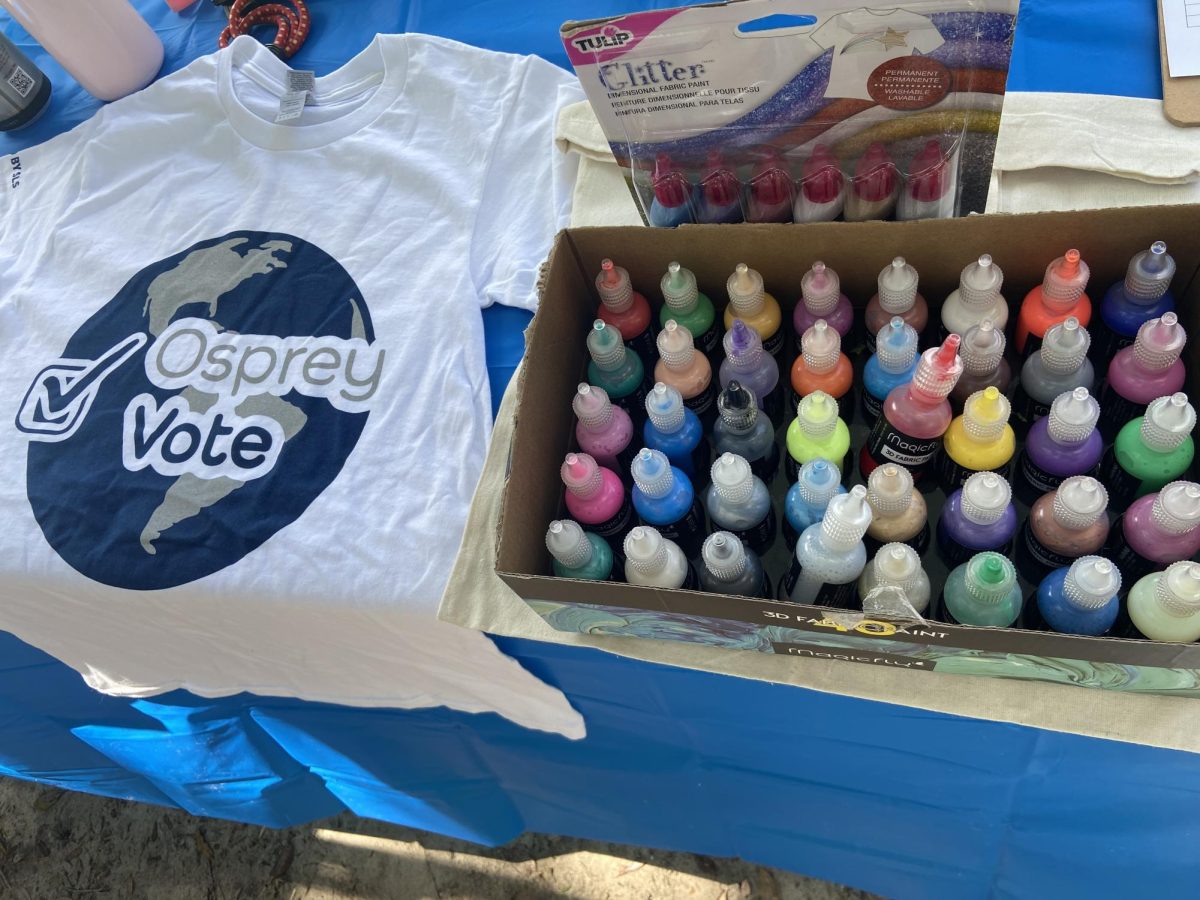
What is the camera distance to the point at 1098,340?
0.59 m

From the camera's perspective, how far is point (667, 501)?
546 mm

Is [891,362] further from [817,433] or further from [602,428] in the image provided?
[602,428]

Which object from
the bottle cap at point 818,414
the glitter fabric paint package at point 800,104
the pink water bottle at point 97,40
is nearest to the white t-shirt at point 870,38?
the glitter fabric paint package at point 800,104

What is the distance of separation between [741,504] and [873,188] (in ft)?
0.81

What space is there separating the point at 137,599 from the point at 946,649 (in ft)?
2.03

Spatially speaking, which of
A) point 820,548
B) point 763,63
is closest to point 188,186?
point 763,63

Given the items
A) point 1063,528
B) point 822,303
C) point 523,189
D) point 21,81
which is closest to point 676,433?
point 822,303

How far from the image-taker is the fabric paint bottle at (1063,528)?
462 millimetres

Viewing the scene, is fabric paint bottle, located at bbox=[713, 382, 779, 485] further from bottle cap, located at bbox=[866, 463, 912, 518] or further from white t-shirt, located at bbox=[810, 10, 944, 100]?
A: white t-shirt, located at bbox=[810, 10, 944, 100]

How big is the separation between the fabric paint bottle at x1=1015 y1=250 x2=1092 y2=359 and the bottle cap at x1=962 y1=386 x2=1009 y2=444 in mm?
98

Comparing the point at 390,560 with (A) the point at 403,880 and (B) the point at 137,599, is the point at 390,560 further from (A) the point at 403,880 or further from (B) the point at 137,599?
(A) the point at 403,880

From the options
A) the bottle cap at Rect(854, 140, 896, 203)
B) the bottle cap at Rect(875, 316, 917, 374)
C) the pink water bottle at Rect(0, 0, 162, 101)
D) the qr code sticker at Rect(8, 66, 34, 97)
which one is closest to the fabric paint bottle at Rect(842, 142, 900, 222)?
the bottle cap at Rect(854, 140, 896, 203)

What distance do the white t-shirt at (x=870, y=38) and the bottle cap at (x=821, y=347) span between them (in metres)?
0.16

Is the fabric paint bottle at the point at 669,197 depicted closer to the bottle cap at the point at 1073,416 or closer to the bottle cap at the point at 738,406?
the bottle cap at the point at 738,406
